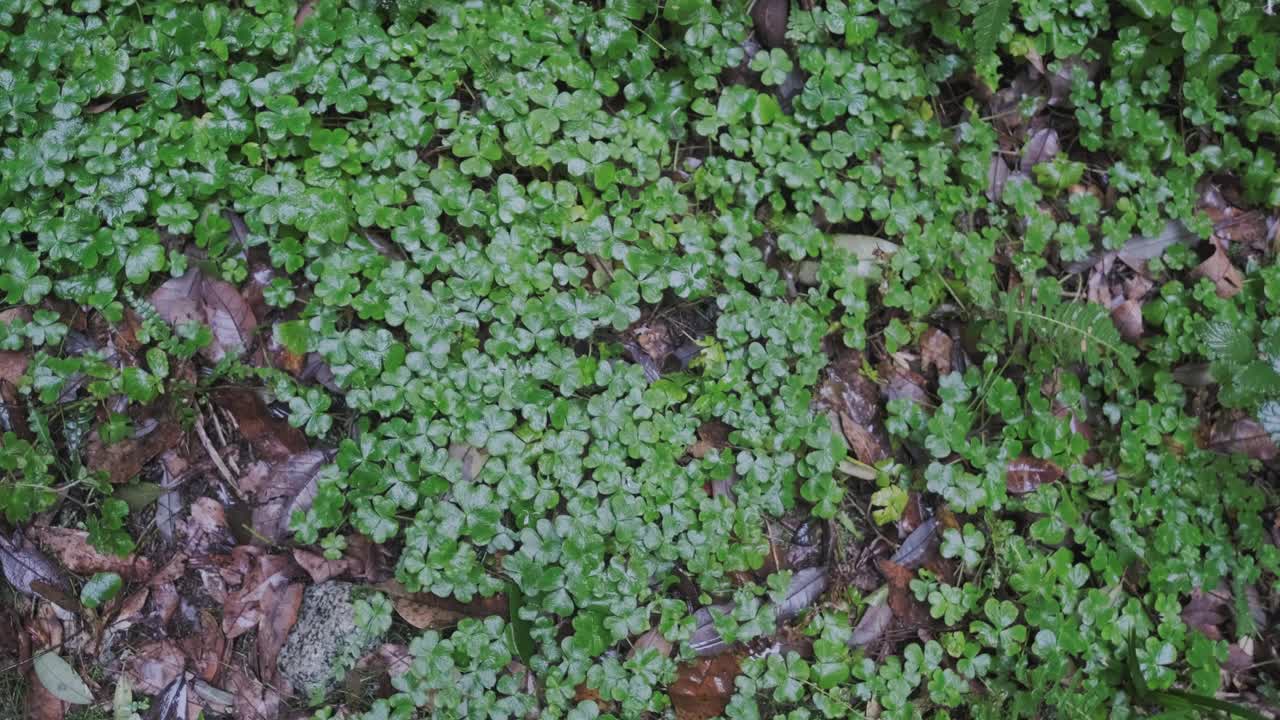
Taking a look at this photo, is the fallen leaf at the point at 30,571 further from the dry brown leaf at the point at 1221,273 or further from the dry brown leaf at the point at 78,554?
the dry brown leaf at the point at 1221,273

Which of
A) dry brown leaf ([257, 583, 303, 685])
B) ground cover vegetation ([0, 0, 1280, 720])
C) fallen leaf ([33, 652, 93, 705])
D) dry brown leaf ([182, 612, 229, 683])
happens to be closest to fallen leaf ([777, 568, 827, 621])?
ground cover vegetation ([0, 0, 1280, 720])

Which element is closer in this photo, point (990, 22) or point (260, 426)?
point (260, 426)

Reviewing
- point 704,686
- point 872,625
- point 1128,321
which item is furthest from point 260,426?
point 1128,321

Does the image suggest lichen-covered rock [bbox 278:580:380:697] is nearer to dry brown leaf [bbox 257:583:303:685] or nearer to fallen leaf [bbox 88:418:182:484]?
dry brown leaf [bbox 257:583:303:685]

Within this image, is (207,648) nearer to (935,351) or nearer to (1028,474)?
(935,351)

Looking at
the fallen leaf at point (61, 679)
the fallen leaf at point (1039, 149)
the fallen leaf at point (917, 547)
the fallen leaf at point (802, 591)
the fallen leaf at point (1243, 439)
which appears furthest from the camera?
the fallen leaf at point (1039, 149)

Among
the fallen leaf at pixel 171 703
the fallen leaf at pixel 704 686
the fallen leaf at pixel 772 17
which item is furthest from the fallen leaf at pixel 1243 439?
the fallen leaf at pixel 171 703
